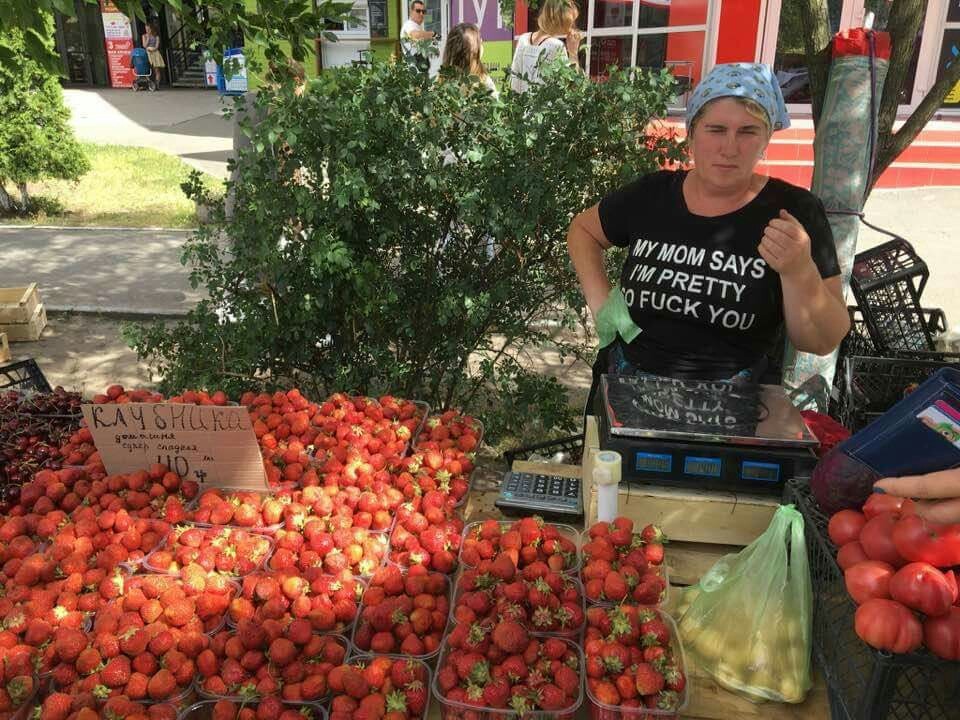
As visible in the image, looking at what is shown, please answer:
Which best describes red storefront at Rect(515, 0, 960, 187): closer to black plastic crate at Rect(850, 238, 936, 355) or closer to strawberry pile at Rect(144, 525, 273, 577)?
black plastic crate at Rect(850, 238, 936, 355)

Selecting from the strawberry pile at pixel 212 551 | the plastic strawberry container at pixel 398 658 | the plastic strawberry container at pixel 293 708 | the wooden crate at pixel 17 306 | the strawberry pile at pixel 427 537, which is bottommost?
the wooden crate at pixel 17 306

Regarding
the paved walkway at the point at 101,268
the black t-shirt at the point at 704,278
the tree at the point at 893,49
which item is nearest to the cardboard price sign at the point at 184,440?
the black t-shirt at the point at 704,278

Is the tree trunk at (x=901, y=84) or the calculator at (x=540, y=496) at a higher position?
the tree trunk at (x=901, y=84)

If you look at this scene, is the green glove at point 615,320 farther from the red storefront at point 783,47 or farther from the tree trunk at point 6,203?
the tree trunk at point 6,203

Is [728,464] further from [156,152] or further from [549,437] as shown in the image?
[156,152]

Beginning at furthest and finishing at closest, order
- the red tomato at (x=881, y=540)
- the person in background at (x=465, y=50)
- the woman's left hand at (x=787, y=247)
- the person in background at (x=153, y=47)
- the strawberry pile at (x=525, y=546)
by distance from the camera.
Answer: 1. the person in background at (x=153, y=47)
2. the person in background at (x=465, y=50)
3. the woman's left hand at (x=787, y=247)
4. the strawberry pile at (x=525, y=546)
5. the red tomato at (x=881, y=540)

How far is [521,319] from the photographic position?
3752 mm

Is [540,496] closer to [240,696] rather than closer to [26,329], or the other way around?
[240,696]

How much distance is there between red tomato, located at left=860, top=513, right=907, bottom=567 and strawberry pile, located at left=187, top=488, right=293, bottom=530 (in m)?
1.44

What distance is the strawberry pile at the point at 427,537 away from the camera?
1.89 m

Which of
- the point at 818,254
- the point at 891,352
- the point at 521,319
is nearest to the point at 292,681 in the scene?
the point at 818,254

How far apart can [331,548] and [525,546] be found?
19.5 inches

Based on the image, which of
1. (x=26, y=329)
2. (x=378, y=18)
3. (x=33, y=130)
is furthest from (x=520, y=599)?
(x=378, y=18)

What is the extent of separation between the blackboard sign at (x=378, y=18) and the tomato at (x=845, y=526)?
48.7 ft
